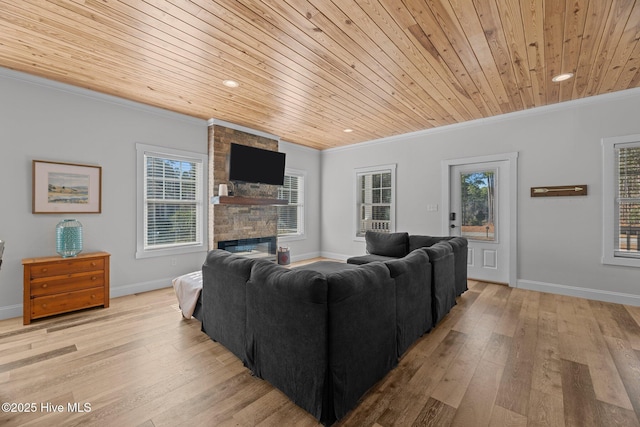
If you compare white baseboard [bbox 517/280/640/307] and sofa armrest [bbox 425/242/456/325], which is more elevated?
sofa armrest [bbox 425/242/456/325]

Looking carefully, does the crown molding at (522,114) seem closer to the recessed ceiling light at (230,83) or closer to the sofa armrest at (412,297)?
the sofa armrest at (412,297)

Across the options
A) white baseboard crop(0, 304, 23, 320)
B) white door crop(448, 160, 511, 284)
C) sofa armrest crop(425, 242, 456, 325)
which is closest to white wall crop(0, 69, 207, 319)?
white baseboard crop(0, 304, 23, 320)

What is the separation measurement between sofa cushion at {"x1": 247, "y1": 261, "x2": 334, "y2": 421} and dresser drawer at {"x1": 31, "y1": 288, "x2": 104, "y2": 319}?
2523 millimetres

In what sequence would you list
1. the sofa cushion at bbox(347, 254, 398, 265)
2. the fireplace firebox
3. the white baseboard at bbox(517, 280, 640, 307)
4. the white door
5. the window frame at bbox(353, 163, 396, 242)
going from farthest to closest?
the window frame at bbox(353, 163, 396, 242)
the fireplace firebox
the white door
the sofa cushion at bbox(347, 254, 398, 265)
the white baseboard at bbox(517, 280, 640, 307)

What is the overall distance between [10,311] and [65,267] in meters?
0.76

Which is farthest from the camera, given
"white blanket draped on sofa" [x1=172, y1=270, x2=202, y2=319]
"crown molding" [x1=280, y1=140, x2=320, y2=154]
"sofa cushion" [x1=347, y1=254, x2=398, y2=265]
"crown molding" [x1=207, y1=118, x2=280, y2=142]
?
"crown molding" [x1=280, y1=140, x2=320, y2=154]

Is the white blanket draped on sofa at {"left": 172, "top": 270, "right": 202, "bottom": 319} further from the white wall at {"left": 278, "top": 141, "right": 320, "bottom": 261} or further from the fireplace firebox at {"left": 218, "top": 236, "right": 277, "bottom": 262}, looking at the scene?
the white wall at {"left": 278, "top": 141, "right": 320, "bottom": 261}

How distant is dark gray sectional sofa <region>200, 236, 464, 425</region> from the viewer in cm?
157

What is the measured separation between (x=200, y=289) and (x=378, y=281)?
6.42ft

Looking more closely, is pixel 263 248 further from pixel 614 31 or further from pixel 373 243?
pixel 614 31

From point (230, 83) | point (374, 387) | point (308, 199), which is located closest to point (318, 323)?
point (374, 387)

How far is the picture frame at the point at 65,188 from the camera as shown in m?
3.24

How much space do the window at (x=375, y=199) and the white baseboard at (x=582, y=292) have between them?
2.40m

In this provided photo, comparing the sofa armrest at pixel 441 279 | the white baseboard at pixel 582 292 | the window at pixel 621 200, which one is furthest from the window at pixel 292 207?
the window at pixel 621 200
